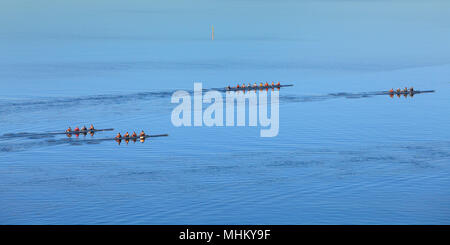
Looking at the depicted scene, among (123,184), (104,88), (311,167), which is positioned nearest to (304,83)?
(104,88)

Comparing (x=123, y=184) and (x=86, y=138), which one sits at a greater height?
(x=86, y=138)

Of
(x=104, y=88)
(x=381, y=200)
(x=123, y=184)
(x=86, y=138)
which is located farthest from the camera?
(x=104, y=88)

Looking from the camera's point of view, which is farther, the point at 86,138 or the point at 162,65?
the point at 162,65

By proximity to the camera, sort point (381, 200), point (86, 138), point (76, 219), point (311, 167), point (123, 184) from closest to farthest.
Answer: point (76, 219) → point (381, 200) → point (123, 184) → point (311, 167) → point (86, 138)

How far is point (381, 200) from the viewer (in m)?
63.3

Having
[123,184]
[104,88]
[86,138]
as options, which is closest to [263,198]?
[123,184]

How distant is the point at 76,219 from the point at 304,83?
9167 cm

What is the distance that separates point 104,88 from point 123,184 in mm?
66993

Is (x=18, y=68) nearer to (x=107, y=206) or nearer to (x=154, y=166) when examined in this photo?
(x=154, y=166)

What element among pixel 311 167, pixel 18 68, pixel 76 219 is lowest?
pixel 76 219

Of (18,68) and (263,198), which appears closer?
(263,198)

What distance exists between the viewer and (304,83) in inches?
5674

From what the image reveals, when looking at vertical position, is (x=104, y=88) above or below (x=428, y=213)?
above

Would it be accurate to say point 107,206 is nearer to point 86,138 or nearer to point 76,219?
point 76,219
